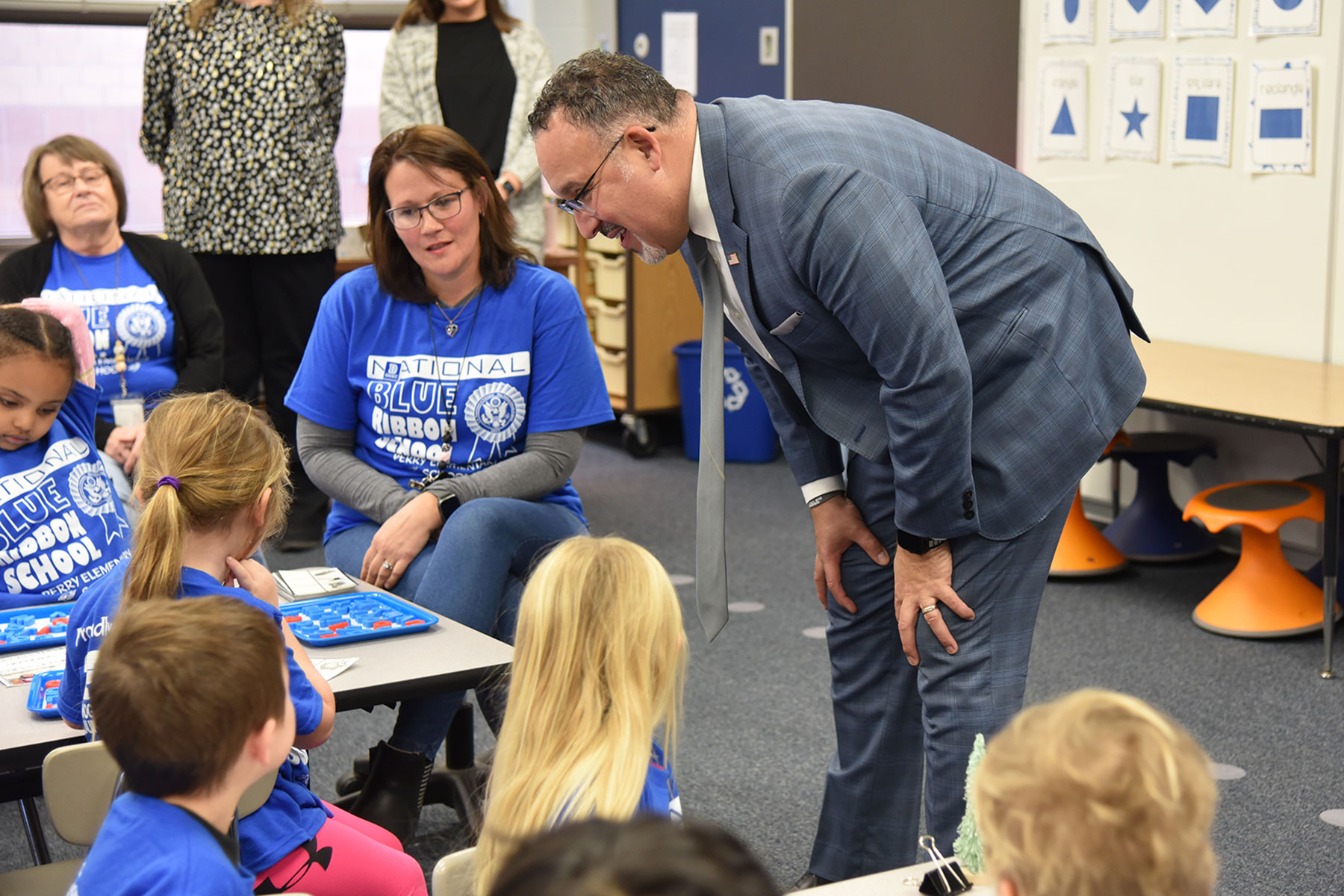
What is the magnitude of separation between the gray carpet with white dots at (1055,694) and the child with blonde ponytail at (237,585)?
2.47 ft

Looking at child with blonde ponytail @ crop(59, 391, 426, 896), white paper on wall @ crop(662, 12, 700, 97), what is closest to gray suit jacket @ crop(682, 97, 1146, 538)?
child with blonde ponytail @ crop(59, 391, 426, 896)

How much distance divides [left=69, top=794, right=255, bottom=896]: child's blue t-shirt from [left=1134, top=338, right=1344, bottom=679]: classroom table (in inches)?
85.0

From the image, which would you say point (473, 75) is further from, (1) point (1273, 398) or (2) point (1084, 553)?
(1) point (1273, 398)

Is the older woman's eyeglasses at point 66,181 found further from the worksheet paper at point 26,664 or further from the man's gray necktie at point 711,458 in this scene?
the man's gray necktie at point 711,458

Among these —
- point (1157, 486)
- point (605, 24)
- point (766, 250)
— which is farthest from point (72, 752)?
point (605, 24)

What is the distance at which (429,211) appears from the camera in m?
2.30

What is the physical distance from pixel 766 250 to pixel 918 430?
27 centimetres

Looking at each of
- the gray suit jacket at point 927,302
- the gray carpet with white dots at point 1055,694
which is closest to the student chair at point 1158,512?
the gray carpet with white dots at point 1055,694

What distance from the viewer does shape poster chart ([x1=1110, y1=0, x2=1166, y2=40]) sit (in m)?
3.87

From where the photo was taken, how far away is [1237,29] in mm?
3645

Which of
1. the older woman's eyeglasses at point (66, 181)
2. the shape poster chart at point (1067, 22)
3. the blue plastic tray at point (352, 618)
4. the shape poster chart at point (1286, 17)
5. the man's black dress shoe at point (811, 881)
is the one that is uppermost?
the shape poster chart at point (1067, 22)

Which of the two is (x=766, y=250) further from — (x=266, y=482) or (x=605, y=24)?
(x=605, y=24)

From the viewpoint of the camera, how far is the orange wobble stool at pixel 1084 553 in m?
3.80

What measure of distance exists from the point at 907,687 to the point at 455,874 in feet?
2.66
